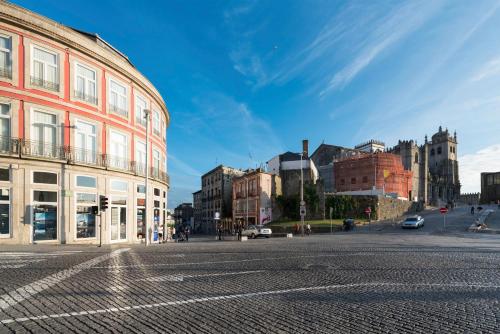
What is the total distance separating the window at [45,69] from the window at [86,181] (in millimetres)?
5664

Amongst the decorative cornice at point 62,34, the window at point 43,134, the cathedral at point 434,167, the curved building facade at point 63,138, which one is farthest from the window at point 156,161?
the cathedral at point 434,167

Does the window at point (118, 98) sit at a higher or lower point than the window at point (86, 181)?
higher

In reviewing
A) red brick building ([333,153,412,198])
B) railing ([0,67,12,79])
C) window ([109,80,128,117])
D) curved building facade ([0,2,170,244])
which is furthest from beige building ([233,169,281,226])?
railing ([0,67,12,79])

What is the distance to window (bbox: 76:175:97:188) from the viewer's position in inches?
843

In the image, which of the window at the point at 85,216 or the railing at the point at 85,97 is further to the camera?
the railing at the point at 85,97

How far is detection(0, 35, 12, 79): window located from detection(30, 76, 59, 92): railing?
3.90 feet

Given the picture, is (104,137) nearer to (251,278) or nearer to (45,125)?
(45,125)

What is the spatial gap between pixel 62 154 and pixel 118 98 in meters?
6.83

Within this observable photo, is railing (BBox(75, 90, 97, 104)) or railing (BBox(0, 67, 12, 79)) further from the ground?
railing (BBox(0, 67, 12, 79))

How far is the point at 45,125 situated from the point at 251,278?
17.7 m

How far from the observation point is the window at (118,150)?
24422mm

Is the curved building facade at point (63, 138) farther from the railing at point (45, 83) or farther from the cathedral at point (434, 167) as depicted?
the cathedral at point (434, 167)

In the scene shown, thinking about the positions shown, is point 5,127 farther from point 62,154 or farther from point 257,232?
point 257,232

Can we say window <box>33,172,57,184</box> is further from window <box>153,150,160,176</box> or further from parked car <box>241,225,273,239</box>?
parked car <box>241,225,273,239</box>
